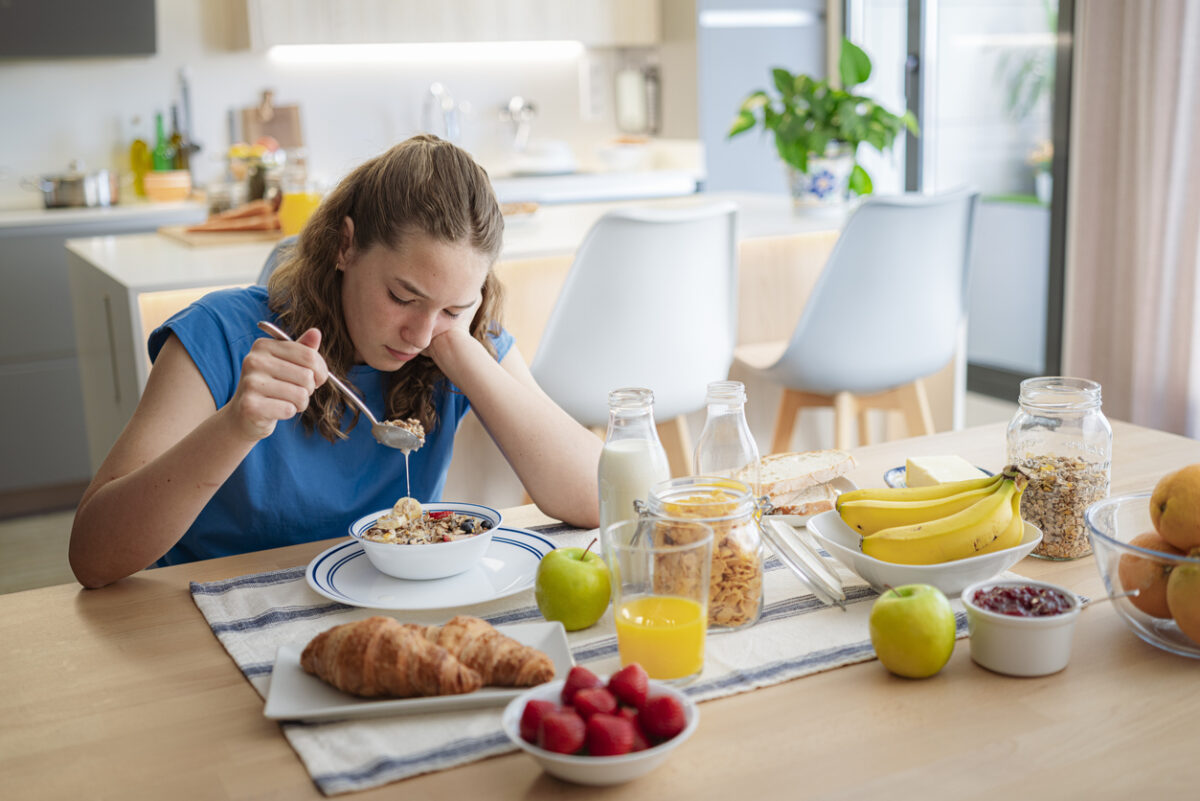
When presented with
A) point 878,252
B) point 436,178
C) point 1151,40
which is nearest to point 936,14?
point 1151,40

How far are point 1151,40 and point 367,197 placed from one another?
2524 millimetres

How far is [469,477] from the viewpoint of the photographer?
249 centimetres

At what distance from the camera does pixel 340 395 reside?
4.59 ft

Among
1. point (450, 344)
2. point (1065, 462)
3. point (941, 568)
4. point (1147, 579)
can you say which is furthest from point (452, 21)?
point (1147, 579)

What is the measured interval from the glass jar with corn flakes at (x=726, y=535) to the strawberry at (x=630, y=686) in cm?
18

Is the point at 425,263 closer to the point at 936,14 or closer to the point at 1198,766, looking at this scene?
the point at 1198,766

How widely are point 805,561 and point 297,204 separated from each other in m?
1.83

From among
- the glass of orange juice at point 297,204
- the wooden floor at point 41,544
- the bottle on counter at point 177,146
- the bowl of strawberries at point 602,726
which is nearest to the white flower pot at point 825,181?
the glass of orange juice at point 297,204

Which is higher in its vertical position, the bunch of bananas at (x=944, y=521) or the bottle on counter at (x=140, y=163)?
the bottle on counter at (x=140, y=163)

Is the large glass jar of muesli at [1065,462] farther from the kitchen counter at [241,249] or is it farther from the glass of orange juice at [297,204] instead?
the glass of orange juice at [297,204]

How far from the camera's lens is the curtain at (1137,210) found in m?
2.96

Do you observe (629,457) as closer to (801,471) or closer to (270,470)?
(801,471)

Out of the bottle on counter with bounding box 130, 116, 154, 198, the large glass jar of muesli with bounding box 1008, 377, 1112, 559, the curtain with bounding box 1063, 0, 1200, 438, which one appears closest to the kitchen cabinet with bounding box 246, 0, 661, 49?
the bottle on counter with bounding box 130, 116, 154, 198

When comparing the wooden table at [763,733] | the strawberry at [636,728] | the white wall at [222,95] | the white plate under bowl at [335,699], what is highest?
the white wall at [222,95]
